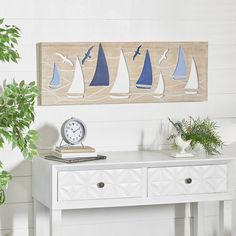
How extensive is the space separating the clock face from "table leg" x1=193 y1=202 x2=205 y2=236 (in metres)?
0.87

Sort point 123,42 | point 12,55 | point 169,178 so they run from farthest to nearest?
point 123,42, point 169,178, point 12,55

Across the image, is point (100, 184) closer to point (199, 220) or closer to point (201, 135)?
point (201, 135)

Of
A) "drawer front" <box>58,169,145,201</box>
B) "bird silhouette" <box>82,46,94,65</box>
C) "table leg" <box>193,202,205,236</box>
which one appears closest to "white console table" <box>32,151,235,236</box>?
"drawer front" <box>58,169,145,201</box>

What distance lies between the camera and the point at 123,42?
400cm

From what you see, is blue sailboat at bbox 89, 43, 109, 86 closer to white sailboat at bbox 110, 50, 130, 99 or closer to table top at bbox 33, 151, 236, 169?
white sailboat at bbox 110, 50, 130, 99

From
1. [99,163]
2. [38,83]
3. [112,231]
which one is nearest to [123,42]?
[38,83]

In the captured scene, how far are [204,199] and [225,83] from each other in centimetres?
77

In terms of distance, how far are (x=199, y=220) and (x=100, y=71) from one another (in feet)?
3.40

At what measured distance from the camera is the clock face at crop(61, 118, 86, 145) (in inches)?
148

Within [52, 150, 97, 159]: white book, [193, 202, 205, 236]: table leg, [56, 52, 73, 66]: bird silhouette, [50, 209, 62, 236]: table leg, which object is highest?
[56, 52, 73, 66]: bird silhouette

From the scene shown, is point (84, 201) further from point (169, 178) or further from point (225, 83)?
point (225, 83)

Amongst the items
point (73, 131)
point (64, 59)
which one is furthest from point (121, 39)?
point (73, 131)

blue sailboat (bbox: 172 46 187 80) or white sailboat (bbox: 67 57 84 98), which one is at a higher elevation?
blue sailboat (bbox: 172 46 187 80)

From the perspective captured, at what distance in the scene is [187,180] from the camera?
12.4 feet
